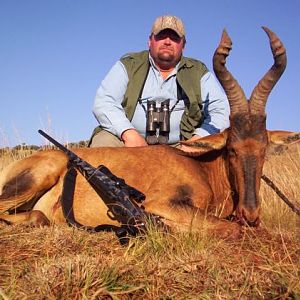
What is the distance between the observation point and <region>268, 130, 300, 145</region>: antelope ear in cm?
538

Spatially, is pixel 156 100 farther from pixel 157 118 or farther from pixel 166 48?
pixel 166 48

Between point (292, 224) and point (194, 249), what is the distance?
2.16 metres

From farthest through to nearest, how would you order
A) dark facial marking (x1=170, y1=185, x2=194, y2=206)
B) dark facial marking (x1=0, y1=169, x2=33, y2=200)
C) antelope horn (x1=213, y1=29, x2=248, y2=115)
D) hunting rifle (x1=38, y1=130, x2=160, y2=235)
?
dark facial marking (x1=0, y1=169, x2=33, y2=200), antelope horn (x1=213, y1=29, x2=248, y2=115), dark facial marking (x1=170, y1=185, x2=194, y2=206), hunting rifle (x1=38, y1=130, x2=160, y2=235)

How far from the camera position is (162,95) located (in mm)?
7473

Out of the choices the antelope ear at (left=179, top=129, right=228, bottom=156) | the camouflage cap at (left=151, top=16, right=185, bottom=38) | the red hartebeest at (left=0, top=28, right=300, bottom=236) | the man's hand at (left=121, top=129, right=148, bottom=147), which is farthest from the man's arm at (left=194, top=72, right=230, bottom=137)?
the antelope ear at (left=179, top=129, right=228, bottom=156)

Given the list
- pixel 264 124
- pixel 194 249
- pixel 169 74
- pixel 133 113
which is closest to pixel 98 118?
pixel 133 113

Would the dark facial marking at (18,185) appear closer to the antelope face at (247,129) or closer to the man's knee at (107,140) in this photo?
the man's knee at (107,140)

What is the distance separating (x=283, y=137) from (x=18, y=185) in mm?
3117

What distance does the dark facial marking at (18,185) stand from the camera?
5492mm

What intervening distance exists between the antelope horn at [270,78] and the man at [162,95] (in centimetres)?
192

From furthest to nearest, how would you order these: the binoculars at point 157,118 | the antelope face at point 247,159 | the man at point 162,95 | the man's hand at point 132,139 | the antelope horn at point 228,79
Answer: the man at point 162,95 < the binoculars at point 157,118 < the man's hand at point 132,139 < the antelope horn at point 228,79 < the antelope face at point 247,159

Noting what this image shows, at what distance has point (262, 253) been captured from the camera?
354 centimetres

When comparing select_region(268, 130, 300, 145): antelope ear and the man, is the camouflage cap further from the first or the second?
select_region(268, 130, 300, 145): antelope ear

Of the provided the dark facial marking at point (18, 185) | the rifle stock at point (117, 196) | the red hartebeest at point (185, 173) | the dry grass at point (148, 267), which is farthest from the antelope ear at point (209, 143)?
the dark facial marking at point (18, 185)
